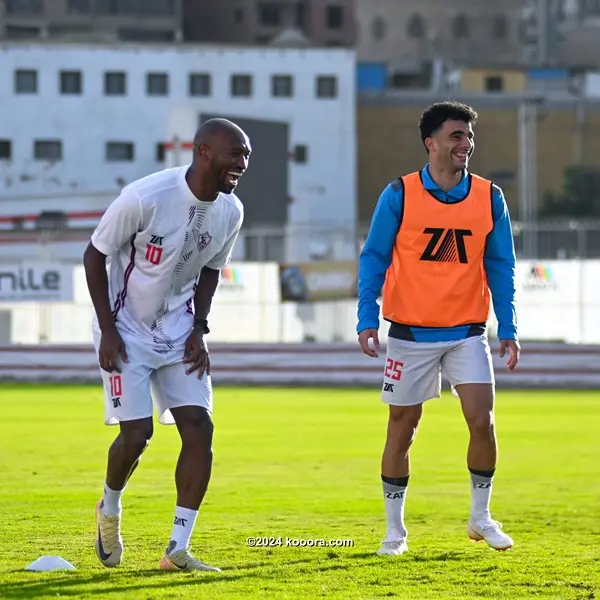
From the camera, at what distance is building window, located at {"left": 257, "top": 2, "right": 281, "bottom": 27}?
10350 centimetres

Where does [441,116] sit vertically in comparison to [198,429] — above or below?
above

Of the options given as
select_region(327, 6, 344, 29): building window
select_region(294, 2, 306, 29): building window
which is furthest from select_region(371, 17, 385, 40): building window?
select_region(294, 2, 306, 29): building window

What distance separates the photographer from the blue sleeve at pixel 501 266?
8.02 m

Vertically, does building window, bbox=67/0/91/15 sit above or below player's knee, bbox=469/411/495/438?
above

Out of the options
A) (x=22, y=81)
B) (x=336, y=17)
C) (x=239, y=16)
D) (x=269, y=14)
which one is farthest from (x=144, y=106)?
(x=336, y=17)

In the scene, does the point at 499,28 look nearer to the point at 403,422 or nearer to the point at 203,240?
the point at 403,422

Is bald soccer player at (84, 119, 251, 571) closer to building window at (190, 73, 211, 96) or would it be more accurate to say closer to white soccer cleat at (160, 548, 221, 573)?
white soccer cleat at (160, 548, 221, 573)

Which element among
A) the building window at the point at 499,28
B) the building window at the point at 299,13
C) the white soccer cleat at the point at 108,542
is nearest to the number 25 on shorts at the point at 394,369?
the white soccer cleat at the point at 108,542

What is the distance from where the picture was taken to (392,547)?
7.91 metres

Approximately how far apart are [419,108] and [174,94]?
1366 centimetres

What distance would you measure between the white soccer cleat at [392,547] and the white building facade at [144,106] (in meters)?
70.9

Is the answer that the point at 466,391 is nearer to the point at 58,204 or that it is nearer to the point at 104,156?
the point at 58,204

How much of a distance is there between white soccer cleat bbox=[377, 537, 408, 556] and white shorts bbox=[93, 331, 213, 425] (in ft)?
4.00

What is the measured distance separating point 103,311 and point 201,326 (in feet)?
1.61
